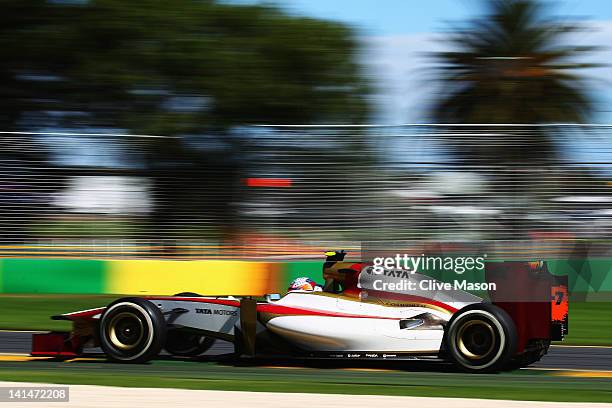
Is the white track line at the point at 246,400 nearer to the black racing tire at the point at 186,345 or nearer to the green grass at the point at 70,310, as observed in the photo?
the black racing tire at the point at 186,345

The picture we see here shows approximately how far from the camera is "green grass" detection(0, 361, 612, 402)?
24.1 feet

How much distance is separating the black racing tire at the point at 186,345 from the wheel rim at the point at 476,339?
2.58 metres

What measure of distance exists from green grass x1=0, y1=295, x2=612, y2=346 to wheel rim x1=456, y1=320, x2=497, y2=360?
3238 mm

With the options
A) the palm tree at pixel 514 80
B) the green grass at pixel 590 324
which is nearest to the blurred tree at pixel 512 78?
the palm tree at pixel 514 80

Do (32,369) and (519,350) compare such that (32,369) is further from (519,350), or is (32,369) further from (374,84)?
(374,84)

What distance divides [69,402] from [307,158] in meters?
6.98

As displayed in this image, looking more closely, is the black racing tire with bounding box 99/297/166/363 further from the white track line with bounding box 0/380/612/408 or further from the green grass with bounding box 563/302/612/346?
the green grass with bounding box 563/302/612/346

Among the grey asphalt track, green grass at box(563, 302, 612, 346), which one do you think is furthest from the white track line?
green grass at box(563, 302, 612, 346)

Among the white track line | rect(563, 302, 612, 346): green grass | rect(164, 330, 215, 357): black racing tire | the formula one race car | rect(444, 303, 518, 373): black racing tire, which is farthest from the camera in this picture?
rect(563, 302, 612, 346): green grass

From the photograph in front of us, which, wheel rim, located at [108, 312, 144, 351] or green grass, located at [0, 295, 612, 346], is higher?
green grass, located at [0, 295, 612, 346]

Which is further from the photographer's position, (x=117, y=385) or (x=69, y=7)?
(x=69, y=7)

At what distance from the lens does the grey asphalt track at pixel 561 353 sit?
9383 mm

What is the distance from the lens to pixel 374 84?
20828 mm

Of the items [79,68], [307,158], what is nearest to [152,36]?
[79,68]
